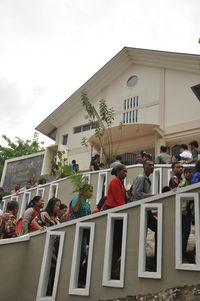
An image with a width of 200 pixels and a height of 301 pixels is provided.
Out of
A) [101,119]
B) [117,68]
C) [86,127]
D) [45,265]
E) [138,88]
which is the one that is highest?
[117,68]

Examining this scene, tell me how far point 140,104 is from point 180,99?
243cm

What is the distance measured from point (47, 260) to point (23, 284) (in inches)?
22.7

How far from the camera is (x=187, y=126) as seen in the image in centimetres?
1432

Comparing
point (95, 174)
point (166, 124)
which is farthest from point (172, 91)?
point (95, 174)

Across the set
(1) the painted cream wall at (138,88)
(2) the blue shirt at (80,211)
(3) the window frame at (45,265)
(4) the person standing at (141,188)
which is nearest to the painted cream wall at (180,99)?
(1) the painted cream wall at (138,88)

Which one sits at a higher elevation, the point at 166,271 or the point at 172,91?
the point at 172,91

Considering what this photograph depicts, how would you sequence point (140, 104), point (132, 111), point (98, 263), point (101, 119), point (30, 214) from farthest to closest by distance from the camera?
point (132, 111), point (140, 104), point (101, 119), point (30, 214), point (98, 263)

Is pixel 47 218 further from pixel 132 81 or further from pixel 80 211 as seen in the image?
→ pixel 132 81

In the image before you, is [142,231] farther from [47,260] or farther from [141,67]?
[141,67]

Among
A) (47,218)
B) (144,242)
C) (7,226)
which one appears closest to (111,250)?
(144,242)

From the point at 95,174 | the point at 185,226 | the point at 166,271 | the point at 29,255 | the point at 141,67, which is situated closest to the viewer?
the point at 166,271

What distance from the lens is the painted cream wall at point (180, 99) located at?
47.4 ft

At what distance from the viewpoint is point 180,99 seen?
15180 millimetres

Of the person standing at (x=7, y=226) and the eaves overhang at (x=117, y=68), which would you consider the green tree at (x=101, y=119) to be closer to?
the eaves overhang at (x=117, y=68)
